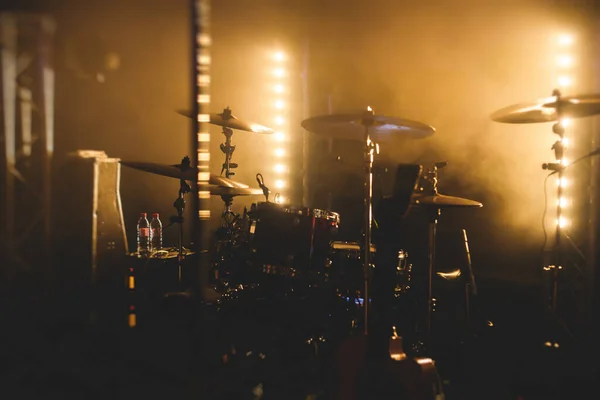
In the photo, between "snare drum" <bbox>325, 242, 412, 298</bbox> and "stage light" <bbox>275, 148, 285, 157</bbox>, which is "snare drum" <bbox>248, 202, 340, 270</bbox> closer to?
"snare drum" <bbox>325, 242, 412, 298</bbox>

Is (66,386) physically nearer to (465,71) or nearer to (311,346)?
(311,346)

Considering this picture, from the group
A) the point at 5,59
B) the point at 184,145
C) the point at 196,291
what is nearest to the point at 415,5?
the point at 184,145

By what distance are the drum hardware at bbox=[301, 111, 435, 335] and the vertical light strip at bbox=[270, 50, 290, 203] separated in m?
1.82

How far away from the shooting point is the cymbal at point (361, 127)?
2767 millimetres

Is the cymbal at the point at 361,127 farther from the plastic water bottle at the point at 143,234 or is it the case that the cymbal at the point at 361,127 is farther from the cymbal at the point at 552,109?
the plastic water bottle at the point at 143,234

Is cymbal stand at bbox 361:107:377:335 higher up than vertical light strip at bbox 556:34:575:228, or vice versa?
vertical light strip at bbox 556:34:575:228

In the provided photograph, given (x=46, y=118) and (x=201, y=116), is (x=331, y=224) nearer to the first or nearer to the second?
(x=201, y=116)

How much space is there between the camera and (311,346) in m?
3.00

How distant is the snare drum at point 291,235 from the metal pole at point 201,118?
5.52ft

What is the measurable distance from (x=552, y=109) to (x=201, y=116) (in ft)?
9.01

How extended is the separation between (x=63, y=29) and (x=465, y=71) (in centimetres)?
368

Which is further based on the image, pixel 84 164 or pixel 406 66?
pixel 406 66

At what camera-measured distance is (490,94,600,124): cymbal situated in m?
2.88

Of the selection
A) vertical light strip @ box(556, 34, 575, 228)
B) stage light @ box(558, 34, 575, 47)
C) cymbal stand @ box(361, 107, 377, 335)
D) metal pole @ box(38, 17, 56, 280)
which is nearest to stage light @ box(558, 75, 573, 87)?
vertical light strip @ box(556, 34, 575, 228)
